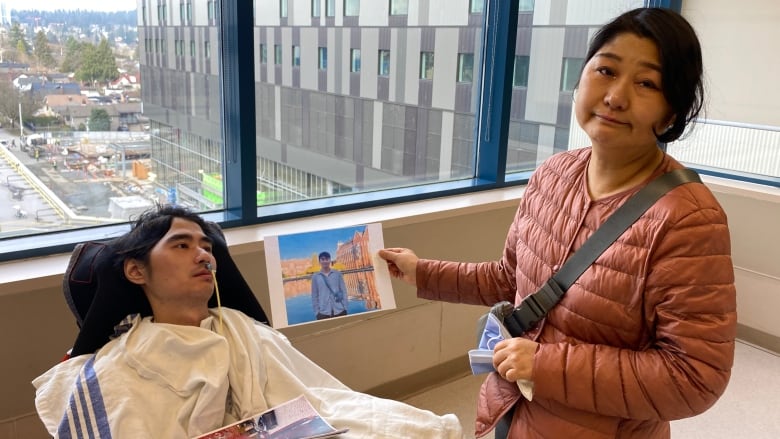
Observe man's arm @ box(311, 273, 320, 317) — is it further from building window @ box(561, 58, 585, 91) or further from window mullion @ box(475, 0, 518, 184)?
building window @ box(561, 58, 585, 91)

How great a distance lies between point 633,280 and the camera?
3.82 feet

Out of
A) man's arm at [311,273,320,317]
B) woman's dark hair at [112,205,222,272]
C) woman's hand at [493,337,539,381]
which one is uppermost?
woman's dark hair at [112,205,222,272]

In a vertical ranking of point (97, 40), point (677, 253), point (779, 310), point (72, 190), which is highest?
point (97, 40)

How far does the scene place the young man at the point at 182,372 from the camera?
4.60 feet

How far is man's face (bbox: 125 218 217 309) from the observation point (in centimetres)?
156

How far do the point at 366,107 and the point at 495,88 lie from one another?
2.38ft

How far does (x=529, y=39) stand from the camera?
10.8 ft

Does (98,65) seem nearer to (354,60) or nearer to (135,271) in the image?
(135,271)

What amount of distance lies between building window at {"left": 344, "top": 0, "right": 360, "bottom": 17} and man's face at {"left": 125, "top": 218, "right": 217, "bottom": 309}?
1419mm

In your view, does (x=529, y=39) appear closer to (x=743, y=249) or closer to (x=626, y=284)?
(x=743, y=249)

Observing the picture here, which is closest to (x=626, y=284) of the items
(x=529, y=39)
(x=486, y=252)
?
(x=486, y=252)

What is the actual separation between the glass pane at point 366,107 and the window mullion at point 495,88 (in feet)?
0.18

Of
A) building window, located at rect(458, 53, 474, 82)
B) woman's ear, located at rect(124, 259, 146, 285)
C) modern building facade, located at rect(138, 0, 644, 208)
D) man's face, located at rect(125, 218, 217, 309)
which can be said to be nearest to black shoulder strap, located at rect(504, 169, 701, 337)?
man's face, located at rect(125, 218, 217, 309)

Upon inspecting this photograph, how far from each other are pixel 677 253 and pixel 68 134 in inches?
75.3
